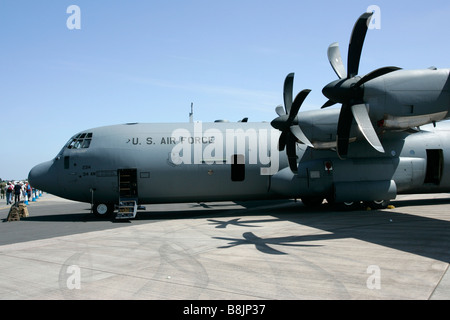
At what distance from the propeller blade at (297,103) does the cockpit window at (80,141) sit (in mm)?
10140

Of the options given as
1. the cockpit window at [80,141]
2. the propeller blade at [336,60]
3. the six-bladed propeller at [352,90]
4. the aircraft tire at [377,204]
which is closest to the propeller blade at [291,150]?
the six-bladed propeller at [352,90]

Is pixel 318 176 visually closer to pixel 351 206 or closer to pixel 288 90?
pixel 351 206

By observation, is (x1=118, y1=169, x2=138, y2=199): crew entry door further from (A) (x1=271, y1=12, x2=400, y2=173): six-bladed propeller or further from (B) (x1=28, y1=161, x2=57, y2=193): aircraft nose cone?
(A) (x1=271, y1=12, x2=400, y2=173): six-bladed propeller

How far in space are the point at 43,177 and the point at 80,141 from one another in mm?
2575

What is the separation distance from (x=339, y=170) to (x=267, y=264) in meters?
10.6

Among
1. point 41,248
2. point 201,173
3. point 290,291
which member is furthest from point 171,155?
point 290,291

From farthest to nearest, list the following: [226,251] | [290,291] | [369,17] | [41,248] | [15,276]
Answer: [369,17] < [41,248] < [226,251] < [15,276] < [290,291]

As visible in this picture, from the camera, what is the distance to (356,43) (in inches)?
515

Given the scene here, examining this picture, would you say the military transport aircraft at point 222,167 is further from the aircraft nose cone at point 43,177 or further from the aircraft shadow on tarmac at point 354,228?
the aircraft shadow on tarmac at point 354,228

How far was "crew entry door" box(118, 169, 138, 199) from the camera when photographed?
1817 centimetres

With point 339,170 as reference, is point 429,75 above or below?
above

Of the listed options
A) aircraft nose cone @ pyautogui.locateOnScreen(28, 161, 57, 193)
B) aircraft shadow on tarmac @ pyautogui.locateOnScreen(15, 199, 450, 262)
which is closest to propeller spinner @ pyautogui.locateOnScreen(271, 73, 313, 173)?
aircraft shadow on tarmac @ pyautogui.locateOnScreen(15, 199, 450, 262)
